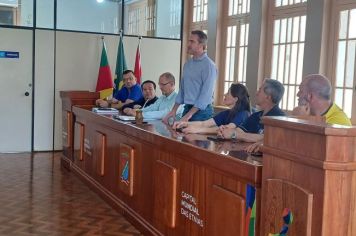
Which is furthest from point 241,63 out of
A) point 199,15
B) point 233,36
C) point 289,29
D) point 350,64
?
point 350,64

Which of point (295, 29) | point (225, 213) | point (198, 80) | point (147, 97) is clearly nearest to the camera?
point (225, 213)

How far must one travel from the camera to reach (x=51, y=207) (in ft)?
15.1

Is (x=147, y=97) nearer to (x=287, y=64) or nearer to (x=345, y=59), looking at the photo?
(x=287, y=64)

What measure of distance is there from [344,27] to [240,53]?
2.13 metres

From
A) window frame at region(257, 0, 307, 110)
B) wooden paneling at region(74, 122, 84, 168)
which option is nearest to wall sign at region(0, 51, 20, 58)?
wooden paneling at region(74, 122, 84, 168)

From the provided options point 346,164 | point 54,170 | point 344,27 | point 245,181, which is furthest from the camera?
point 54,170

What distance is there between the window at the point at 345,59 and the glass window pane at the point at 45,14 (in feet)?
15.0

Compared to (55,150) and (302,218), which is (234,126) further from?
(55,150)

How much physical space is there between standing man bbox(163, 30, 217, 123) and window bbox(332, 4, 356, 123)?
84.0 inches

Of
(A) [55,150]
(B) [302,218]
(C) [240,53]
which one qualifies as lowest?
(A) [55,150]

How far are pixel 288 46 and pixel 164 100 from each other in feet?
7.22

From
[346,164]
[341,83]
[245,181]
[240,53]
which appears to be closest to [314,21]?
[341,83]

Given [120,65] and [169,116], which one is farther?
[120,65]

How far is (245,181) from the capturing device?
2518 millimetres
